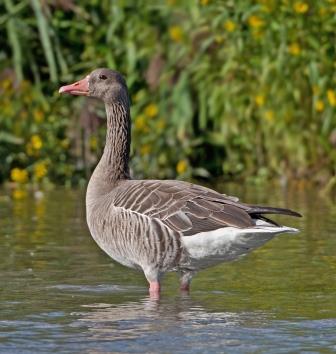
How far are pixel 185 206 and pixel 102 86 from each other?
4.83 ft

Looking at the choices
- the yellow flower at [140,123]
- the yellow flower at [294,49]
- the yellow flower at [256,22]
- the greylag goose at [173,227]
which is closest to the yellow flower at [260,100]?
the yellow flower at [294,49]

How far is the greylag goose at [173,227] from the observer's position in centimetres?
820

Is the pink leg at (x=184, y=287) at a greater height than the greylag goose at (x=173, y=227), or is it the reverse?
the greylag goose at (x=173, y=227)

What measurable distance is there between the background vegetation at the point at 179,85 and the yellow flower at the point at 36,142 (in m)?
0.01

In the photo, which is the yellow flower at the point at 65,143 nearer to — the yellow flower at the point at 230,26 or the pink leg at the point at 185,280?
the yellow flower at the point at 230,26

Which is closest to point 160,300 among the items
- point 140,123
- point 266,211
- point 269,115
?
point 266,211

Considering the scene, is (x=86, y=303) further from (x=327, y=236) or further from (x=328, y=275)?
(x=327, y=236)

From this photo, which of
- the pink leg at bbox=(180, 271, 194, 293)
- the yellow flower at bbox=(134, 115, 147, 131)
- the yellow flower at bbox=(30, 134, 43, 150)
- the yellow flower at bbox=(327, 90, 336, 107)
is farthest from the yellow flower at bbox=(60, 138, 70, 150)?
the pink leg at bbox=(180, 271, 194, 293)

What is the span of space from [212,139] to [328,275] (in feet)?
19.7

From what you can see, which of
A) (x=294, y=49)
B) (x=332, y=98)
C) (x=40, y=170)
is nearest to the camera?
(x=332, y=98)

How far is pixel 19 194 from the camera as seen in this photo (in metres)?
14.6

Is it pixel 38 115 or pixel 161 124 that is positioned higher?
pixel 38 115

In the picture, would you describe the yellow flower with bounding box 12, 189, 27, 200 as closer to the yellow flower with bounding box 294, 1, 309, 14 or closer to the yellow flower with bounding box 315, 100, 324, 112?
the yellow flower with bounding box 315, 100, 324, 112

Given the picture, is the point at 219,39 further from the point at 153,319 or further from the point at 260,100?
the point at 153,319
